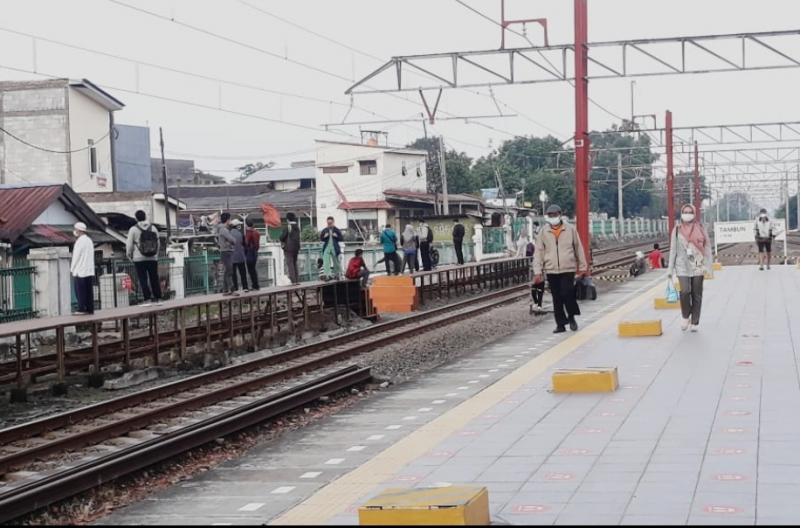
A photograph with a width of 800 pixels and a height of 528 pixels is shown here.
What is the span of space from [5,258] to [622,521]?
75.5ft

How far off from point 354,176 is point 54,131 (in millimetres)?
20225

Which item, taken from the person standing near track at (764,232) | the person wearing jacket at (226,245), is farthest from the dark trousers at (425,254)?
the person wearing jacket at (226,245)

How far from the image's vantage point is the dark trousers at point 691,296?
15.6 m

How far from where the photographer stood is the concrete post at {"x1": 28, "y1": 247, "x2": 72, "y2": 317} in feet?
78.3

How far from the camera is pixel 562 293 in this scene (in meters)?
16.9

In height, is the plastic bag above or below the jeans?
below

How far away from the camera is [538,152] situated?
8875 centimetres

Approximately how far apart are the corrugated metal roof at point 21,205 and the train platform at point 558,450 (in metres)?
18.0

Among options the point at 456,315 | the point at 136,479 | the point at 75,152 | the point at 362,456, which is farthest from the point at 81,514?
the point at 75,152

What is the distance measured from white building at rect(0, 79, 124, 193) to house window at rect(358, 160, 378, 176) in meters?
17.2

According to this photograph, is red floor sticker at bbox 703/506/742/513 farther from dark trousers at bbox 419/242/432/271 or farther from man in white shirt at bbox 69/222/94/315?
dark trousers at bbox 419/242/432/271

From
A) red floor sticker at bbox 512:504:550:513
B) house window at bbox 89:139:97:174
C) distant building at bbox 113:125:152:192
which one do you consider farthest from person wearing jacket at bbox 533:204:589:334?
distant building at bbox 113:125:152:192

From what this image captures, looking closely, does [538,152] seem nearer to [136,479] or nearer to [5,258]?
[5,258]

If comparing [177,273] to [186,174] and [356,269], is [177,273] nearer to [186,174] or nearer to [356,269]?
[356,269]
